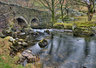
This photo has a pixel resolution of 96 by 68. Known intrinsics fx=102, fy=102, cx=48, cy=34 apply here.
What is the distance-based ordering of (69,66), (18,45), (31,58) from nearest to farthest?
(69,66)
(31,58)
(18,45)

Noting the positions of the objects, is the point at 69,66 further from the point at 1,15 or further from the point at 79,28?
the point at 1,15

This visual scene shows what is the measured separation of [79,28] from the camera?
15.1m

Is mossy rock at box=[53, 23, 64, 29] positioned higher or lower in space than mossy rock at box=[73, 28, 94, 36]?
higher

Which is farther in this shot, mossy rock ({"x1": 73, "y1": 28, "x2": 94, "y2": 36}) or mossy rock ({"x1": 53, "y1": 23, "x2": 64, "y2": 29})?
mossy rock ({"x1": 53, "y1": 23, "x2": 64, "y2": 29})

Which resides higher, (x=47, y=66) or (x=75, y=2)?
(x=75, y=2)

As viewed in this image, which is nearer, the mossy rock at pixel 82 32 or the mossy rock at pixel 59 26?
the mossy rock at pixel 82 32

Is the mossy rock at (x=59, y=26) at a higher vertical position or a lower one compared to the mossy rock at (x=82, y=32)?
higher

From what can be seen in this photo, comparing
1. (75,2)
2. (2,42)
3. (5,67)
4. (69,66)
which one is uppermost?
(75,2)

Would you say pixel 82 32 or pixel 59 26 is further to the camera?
pixel 59 26

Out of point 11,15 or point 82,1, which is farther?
point 11,15

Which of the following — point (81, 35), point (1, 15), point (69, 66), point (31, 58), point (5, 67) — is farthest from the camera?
point (1, 15)

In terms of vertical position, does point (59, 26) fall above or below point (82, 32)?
above

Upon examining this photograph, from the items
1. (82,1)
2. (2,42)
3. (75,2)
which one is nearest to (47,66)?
(2,42)

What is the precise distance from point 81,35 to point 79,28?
3.79ft
